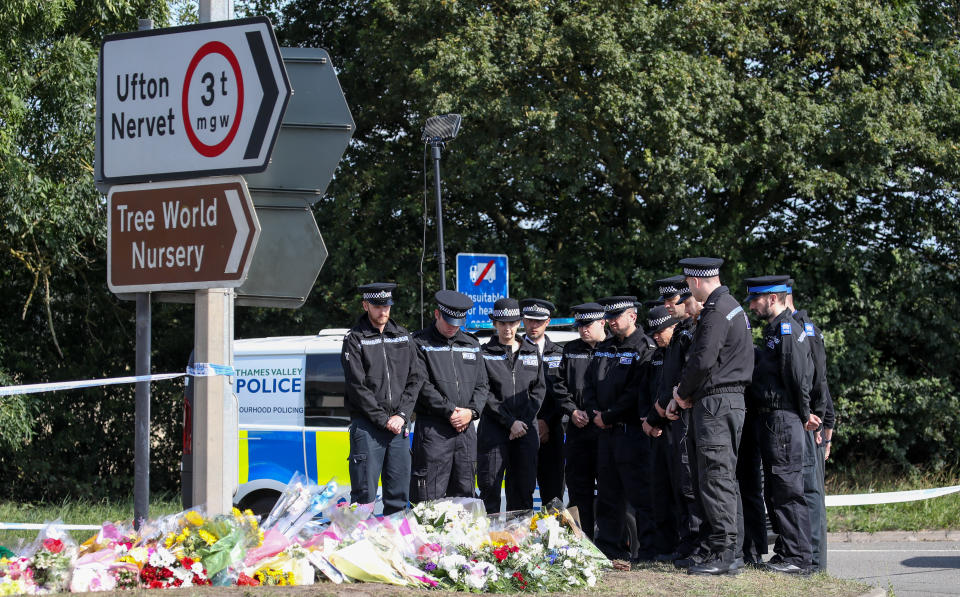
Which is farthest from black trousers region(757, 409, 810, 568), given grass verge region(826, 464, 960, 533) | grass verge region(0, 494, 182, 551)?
grass verge region(0, 494, 182, 551)

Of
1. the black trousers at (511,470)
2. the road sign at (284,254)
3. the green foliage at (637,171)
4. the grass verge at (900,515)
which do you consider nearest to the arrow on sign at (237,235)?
the road sign at (284,254)

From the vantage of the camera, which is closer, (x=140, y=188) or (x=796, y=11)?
(x=140, y=188)

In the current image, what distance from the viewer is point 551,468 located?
8773 millimetres

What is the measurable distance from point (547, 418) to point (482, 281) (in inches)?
166

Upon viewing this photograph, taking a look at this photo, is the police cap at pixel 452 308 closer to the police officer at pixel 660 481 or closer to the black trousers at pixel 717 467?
the police officer at pixel 660 481

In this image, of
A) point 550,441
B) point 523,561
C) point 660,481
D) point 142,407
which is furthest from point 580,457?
point 142,407

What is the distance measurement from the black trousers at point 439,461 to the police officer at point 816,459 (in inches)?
96.9

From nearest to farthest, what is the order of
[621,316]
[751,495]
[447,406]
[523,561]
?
[523,561] < [751,495] < [447,406] < [621,316]

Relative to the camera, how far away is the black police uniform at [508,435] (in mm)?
8180

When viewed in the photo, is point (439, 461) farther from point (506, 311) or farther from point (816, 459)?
point (816, 459)

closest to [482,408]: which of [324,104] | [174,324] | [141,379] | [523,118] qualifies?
[324,104]

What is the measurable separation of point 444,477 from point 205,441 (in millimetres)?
3323

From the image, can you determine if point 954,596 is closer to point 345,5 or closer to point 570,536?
point 570,536

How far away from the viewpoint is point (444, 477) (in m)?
7.66
